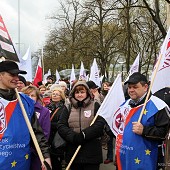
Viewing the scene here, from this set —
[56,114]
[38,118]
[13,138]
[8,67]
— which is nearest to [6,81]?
[8,67]

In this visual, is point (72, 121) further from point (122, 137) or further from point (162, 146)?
point (162, 146)

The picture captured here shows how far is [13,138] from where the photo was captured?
3.27 m

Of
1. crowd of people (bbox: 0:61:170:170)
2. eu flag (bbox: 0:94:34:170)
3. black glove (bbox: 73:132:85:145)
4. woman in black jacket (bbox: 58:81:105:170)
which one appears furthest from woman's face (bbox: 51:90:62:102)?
eu flag (bbox: 0:94:34:170)

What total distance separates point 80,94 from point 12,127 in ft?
4.68

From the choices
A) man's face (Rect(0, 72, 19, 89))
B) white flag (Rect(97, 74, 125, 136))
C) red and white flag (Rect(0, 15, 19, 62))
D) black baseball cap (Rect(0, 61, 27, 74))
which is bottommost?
white flag (Rect(97, 74, 125, 136))

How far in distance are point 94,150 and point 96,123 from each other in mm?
357

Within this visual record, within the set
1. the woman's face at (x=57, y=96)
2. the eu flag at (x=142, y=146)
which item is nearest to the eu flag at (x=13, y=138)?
the eu flag at (x=142, y=146)

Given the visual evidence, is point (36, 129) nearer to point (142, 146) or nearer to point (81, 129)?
point (81, 129)

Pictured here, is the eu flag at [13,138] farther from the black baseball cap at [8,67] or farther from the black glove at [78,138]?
the black glove at [78,138]

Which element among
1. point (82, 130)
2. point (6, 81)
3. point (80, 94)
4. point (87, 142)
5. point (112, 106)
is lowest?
point (87, 142)

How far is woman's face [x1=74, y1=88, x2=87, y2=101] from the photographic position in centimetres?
453

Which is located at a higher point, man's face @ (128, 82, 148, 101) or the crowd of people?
man's face @ (128, 82, 148, 101)

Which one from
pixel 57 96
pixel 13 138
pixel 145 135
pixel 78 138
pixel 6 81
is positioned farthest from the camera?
pixel 57 96

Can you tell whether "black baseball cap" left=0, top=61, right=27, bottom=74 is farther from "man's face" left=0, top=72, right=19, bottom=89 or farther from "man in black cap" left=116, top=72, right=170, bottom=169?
"man in black cap" left=116, top=72, right=170, bottom=169
